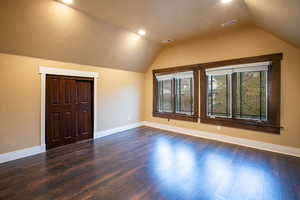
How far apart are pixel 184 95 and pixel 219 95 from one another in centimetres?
120

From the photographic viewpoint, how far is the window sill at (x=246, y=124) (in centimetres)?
345

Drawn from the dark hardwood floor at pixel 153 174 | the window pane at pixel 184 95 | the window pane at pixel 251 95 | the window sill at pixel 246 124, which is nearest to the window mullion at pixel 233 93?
the window pane at pixel 251 95

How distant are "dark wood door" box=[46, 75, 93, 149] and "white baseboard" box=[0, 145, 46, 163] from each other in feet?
0.64

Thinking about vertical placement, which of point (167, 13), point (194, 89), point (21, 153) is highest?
point (167, 13)

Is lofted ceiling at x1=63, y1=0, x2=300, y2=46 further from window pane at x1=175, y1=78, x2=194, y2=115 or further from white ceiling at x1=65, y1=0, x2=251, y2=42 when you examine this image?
window pane at x1=175, y1=78, x2=194, y2=115

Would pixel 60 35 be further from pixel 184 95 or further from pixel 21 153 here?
pixel 184 95

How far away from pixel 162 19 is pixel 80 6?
5.65ft

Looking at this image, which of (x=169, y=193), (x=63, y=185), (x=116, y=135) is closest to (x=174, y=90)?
(x=116, y=135)

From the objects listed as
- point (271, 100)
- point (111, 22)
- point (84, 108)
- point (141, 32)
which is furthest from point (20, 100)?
point (271, 100)

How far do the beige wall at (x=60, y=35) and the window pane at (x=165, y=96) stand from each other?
1.70 m

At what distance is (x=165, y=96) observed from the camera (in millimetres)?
5727

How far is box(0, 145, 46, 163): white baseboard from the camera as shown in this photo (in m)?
2.90

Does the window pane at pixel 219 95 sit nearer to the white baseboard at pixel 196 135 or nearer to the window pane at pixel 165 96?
the white baseboard at pixel 196 135

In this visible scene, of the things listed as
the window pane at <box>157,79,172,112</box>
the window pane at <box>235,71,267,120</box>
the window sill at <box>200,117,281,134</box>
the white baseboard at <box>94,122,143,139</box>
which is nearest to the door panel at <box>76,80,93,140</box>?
the white baseboard at <box>94,122,143,139</box>
